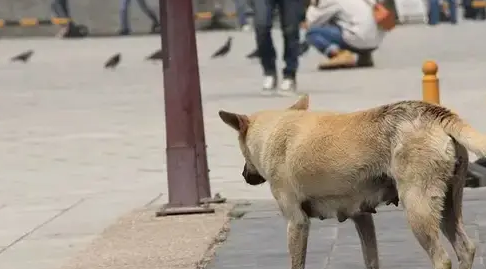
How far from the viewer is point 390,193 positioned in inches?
239

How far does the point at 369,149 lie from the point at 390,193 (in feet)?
0.74

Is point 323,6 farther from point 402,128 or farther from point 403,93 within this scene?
point 402,128

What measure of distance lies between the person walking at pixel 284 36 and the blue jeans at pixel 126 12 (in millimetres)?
15528

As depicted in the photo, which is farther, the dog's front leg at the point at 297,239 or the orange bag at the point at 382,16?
the orange bag at the point at 382,16

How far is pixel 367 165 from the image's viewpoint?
19.7 feet

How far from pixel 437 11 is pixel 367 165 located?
1121 inches

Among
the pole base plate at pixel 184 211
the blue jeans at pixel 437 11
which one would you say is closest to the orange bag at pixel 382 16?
the pole base plate at pixel 184 211

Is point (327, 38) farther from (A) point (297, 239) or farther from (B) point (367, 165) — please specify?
(B) point (367, 165)

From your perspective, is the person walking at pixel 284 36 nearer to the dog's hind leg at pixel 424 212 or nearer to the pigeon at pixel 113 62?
the pigeon at pixel 113 62

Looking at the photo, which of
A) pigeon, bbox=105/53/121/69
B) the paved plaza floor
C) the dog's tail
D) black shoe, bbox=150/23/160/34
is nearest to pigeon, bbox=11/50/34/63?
the paved plaza floor

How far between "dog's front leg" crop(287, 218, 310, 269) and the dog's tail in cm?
80

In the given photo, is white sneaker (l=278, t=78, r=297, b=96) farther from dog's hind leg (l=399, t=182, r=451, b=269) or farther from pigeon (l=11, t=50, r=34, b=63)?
dog's hind leg (l=399, t=182, r=451, b=269)

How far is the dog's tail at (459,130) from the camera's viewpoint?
5671 mm

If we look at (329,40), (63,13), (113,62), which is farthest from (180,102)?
(63,13)
